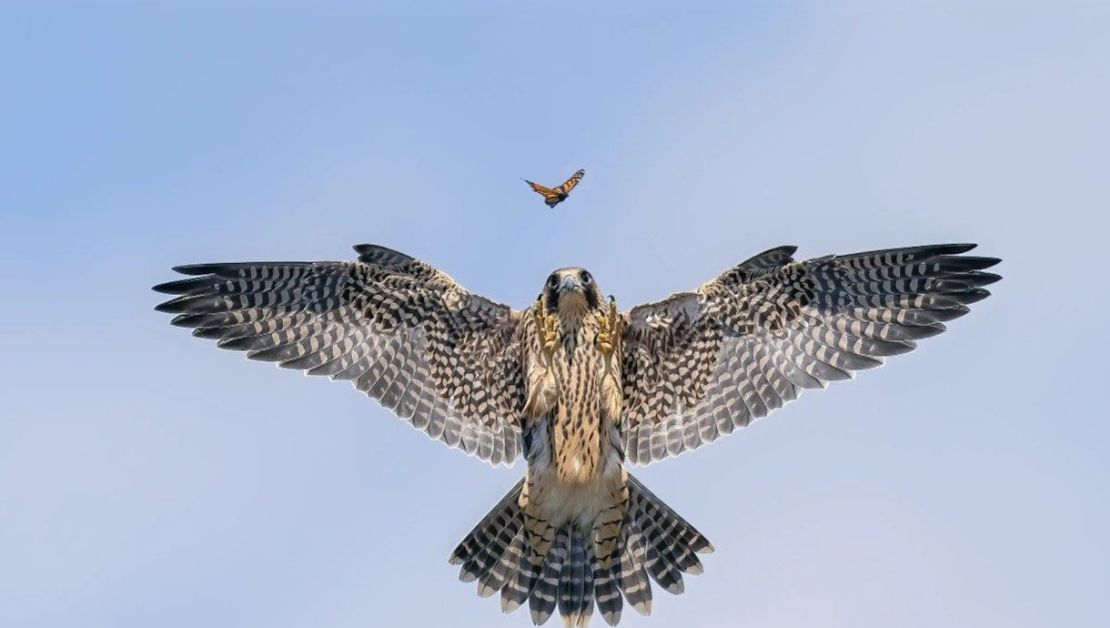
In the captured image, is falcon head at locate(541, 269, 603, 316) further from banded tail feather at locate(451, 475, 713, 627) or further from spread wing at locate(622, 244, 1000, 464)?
banded tail feather at locate(451, 475, 713, 627)

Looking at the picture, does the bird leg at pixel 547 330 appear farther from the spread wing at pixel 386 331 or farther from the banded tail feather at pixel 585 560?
the banded tail feather at pixel 585 560

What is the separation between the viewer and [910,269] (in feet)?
54.4

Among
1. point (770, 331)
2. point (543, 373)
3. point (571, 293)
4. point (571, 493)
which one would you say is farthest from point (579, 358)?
point (770, 331)

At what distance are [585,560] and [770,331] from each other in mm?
2298

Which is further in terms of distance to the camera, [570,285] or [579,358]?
[579,358]

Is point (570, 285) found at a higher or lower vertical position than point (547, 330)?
higher

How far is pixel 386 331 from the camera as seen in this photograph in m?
16.8

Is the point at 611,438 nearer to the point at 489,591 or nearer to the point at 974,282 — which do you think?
the point at 489,591

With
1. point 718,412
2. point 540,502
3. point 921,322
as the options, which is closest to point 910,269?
point 921,322

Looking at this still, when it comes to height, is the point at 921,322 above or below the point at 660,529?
above

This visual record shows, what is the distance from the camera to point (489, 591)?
55.6 feet

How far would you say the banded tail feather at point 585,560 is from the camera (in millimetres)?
16844

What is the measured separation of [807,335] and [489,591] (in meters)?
3.19

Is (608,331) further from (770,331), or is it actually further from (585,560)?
(585,560)
